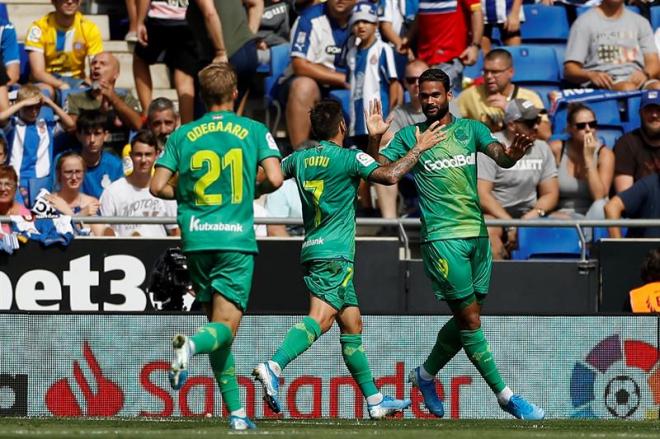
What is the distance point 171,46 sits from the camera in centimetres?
1413

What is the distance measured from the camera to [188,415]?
10.6 metres

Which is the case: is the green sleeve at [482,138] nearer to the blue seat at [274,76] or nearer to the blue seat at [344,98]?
the blue seat at [344,98]

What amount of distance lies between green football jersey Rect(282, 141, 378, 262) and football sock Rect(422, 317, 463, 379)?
925 millimetres

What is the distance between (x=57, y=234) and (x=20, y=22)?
5.09 meters

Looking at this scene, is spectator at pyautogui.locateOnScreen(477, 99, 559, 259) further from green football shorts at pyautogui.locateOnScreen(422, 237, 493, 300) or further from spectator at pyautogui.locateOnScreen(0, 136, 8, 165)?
spectator at pyautogui.locateOnScreen(0, 136, 8, 165)

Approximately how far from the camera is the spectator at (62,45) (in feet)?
47.4

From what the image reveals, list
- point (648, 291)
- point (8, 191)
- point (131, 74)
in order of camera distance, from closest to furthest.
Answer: point (648, 291) → point (8, 191) → point (131, 74)

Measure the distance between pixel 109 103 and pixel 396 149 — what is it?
5.10 meters

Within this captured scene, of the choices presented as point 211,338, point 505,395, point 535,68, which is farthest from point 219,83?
point 535,68

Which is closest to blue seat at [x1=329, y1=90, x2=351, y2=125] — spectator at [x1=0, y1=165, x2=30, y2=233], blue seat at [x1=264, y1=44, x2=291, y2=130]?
blue seat at [x1=264, y1=44, x2=291, y2=130]

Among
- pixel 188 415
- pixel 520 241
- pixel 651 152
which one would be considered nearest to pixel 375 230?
pixel 520 241

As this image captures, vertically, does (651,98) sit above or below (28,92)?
below

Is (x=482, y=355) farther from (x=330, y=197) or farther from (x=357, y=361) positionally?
(x=330, y=197)

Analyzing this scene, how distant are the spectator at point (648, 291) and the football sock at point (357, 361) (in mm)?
2994
